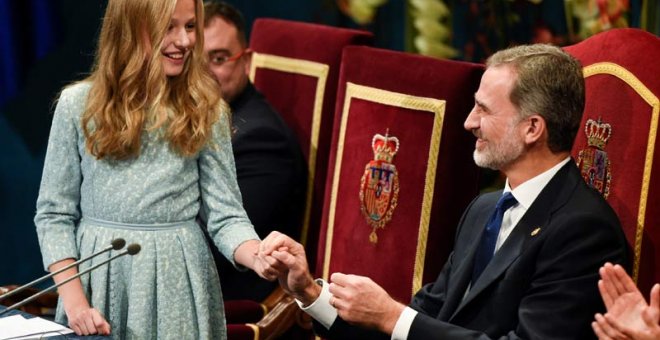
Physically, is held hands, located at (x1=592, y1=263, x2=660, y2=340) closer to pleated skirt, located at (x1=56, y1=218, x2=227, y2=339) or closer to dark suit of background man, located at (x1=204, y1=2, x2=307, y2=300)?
pleated skirt, located at (x1=56, y1=218, x2=227, y2=339)

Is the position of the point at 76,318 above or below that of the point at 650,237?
below

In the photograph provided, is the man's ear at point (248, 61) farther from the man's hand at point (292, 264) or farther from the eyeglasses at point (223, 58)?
the man's hand at point (292, 264)

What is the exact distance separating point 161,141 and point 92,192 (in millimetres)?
208

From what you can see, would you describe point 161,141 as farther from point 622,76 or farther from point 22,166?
point 22,166

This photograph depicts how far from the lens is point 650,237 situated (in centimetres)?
273

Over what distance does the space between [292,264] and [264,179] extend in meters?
1.20

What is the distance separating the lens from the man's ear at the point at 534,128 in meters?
2.69

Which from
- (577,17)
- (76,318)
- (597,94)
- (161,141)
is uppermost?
(577,17)

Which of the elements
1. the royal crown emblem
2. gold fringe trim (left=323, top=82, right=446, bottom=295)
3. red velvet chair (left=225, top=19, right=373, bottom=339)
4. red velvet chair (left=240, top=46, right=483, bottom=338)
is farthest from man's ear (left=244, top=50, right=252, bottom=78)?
the royal crown emblem

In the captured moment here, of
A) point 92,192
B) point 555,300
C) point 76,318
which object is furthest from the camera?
point 92,192

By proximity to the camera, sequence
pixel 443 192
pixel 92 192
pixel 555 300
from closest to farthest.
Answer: pixel 555 300 < pixel 92 192 < pixel 443 192

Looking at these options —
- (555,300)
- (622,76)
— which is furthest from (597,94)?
(555,300)

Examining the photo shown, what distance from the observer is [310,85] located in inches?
160

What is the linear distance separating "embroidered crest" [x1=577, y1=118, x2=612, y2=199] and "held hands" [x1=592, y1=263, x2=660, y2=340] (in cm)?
53
